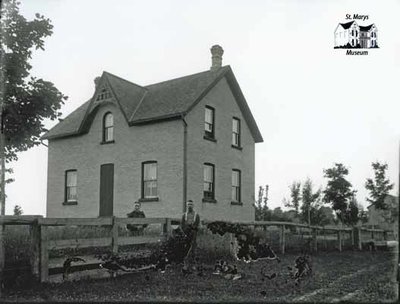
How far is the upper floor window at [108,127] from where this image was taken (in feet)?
77.4

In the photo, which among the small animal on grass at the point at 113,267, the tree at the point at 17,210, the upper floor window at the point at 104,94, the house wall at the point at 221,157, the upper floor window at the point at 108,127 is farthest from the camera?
the tree at the point at 17,210

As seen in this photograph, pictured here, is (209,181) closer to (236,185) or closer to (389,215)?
(236,185)

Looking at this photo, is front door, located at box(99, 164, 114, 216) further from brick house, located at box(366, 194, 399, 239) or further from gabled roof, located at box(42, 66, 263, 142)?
brick house, located at box(366, 194, 399, 239)

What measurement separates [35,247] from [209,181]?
557 inches

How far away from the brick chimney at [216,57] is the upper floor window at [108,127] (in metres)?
5.81

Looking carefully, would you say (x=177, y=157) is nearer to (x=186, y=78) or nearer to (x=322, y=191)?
(x=186, y=78)

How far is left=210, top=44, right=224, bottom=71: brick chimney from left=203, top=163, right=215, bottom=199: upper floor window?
540 centimetres

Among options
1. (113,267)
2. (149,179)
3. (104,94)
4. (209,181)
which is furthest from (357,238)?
(113,267)

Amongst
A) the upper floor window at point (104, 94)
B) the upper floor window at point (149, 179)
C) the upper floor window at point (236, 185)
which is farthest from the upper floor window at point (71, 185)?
the upper floor window at point (236, 185)

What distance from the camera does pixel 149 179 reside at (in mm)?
21688

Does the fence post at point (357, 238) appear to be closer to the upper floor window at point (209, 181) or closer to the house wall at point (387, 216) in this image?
the house wall at point (387, 216)

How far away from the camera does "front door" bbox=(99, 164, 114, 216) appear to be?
2306 centimetres

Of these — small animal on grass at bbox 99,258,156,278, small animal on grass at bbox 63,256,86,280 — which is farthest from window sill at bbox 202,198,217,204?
small animal on grass at bbox 63,256,86,280

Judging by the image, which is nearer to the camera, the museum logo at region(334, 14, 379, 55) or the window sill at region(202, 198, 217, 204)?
the museum logo at region(334, 14, 379, 55)
